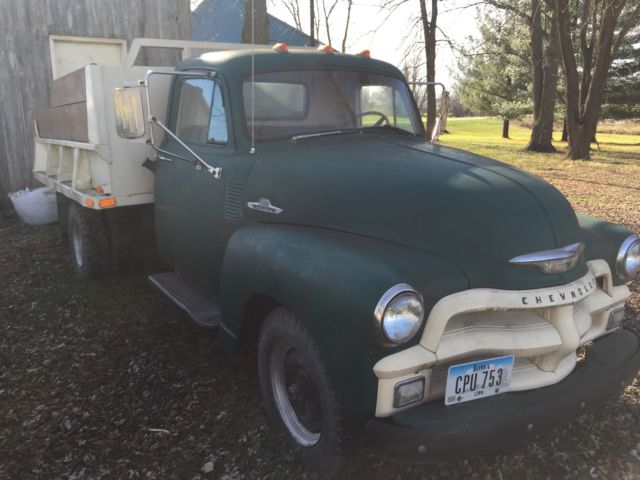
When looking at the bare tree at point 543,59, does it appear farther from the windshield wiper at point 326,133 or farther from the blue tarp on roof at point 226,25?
the windshield wiper at point 326,133

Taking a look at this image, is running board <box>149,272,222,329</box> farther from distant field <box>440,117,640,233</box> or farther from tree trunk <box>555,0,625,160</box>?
tree trunk <box>555,0,625,160</box>

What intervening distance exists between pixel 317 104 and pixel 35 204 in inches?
219

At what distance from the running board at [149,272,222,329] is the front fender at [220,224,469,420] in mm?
877

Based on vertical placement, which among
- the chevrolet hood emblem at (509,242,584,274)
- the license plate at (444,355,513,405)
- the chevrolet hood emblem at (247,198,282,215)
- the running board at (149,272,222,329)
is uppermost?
the chevrolet hood emblem at (247,198,282,215)

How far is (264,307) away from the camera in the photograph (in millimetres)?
2980

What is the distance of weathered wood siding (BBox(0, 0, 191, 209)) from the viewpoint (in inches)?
328

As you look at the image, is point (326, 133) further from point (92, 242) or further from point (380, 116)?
point (92, 242)

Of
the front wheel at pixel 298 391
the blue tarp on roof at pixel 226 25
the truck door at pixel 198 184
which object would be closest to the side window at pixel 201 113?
the truck door at pixel 198 184

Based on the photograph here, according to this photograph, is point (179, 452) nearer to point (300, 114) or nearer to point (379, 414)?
point (379, 414)

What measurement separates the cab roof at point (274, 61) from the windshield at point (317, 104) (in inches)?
1.8

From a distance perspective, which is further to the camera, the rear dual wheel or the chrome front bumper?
the rear dual wheel

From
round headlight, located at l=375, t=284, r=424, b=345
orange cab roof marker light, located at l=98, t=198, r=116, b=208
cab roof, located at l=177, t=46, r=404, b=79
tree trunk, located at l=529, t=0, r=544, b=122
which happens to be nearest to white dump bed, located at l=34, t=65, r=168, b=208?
orange cab roof marker light, located at l=98, t=198, r=116, b=208

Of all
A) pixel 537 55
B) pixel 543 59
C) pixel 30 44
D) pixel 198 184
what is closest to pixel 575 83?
pixel 543 59

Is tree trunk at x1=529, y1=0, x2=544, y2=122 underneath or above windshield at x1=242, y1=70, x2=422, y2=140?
above
